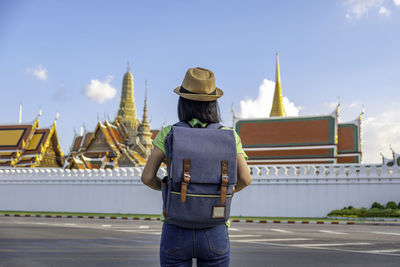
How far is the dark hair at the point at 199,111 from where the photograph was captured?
9.30ft

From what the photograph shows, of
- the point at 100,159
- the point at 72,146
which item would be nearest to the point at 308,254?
the point at 100,159


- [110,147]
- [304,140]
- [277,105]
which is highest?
[277,105]

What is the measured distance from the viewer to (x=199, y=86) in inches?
110

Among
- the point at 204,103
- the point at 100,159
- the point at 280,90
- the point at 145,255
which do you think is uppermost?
the point at 280,90

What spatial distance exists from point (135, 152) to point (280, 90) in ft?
46.1

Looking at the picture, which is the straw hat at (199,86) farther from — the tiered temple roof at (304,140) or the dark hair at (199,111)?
the tiered temple roof at (304,140)

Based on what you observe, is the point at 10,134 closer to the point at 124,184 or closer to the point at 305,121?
the point at 124,184

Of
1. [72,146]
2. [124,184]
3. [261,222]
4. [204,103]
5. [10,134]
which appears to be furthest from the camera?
[72,146]

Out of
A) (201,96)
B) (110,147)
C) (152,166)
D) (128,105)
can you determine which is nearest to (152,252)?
(152,166)

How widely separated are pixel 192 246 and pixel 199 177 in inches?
14.9

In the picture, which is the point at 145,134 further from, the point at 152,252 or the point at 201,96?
the point at 201,96

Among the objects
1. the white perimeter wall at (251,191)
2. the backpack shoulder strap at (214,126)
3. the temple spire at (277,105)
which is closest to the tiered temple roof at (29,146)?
the white perimeter wall at (251,191)

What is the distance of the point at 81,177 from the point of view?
28.9 m

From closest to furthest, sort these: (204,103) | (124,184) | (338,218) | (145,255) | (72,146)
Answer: (204,103)
(145,255)
(338,218)
(124,184)
(72,146)
